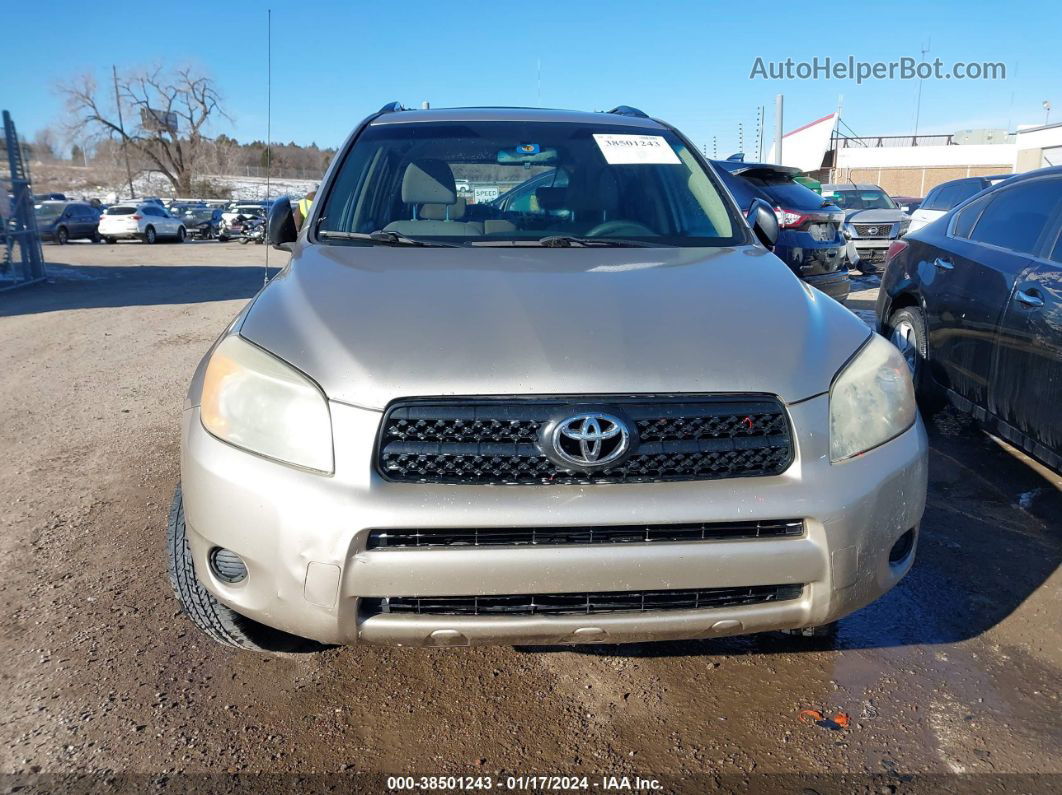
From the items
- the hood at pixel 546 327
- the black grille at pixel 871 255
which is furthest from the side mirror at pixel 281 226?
the black grille at pixel 871 255

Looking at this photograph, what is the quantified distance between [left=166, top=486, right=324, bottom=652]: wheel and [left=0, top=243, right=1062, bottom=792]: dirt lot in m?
0.20

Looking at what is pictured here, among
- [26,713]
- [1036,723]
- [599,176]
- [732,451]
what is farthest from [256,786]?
[599,176]

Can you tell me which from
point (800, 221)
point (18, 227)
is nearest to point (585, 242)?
point (800, 221)

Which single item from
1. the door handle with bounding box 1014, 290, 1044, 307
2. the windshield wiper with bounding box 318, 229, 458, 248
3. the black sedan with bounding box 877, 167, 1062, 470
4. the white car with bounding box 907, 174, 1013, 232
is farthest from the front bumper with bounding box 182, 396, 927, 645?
the white car with bounding box 907, 174, 1013, 232

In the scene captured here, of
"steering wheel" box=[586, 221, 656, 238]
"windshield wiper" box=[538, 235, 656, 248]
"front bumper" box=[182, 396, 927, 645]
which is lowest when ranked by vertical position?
"front bumper" box=[182, 396, 927, 645]

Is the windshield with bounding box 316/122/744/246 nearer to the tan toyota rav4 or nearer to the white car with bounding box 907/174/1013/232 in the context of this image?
the tan toyota rav4

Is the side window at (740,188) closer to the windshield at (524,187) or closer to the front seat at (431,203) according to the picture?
the windshield at (524,187)

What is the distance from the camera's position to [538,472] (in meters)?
2.04

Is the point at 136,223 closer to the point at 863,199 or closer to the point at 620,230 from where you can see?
the point at 863,199

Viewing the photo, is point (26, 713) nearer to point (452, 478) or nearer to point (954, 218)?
point (452, 478)

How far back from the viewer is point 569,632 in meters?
2.07

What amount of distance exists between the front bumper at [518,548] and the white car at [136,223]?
1283 inches

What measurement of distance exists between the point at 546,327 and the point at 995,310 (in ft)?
9.56

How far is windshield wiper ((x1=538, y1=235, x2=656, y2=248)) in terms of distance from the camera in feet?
9.99
